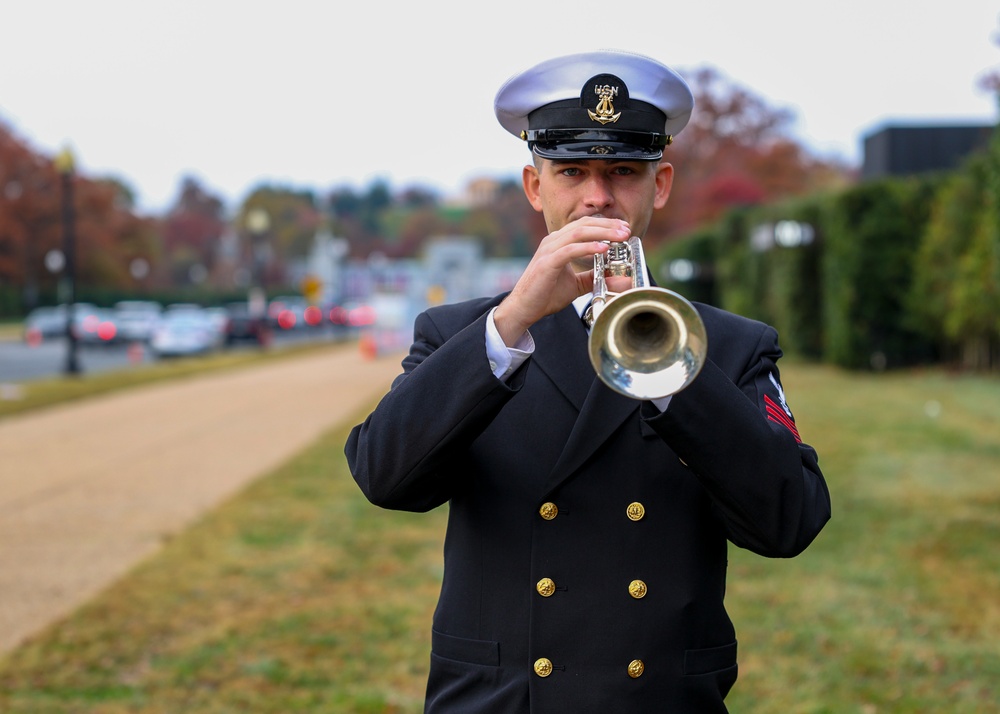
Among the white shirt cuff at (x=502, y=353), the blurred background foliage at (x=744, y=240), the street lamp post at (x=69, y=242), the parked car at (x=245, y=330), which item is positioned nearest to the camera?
the white shirt cuff at (x=502, y=353)

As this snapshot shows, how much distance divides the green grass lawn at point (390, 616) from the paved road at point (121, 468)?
13.3 inches

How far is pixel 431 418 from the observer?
2029 mm

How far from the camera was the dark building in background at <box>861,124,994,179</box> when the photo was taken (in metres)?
28.2

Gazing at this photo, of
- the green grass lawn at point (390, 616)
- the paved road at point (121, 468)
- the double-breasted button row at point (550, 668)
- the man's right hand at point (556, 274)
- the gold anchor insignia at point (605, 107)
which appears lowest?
the paved road at point (121, 468)

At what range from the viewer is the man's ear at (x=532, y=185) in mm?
2296

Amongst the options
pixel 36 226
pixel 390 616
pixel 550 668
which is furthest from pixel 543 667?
pixel 36 226

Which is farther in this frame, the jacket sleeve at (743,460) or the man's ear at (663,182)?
the man's ear at (663,182)

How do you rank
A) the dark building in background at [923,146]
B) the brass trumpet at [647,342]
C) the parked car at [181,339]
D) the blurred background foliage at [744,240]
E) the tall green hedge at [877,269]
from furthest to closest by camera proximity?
the parked car at [181,339], the dark building in background at [923,146], the tall green hedge at [877,269], the blurred background foliage at [744,240], the brass trumpet at [647,342]

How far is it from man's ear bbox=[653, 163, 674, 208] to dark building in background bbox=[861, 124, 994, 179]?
2777cm

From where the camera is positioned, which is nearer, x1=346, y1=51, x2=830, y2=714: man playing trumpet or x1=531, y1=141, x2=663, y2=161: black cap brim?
x1=346, y1=51, x2=830, y2=714: man playing trumpet

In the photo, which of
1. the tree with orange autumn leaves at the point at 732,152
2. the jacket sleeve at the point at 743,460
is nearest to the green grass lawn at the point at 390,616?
the jacket sleeve at the point at 743,460

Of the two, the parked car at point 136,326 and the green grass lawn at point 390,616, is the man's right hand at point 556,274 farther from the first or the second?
the parked car at point 136,326

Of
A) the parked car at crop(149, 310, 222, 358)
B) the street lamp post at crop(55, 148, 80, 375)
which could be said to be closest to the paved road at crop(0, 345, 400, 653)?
the street lamp post at crop(55, 148, 80, 375)

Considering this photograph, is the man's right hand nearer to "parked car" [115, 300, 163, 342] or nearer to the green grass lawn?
the green grass lawn
